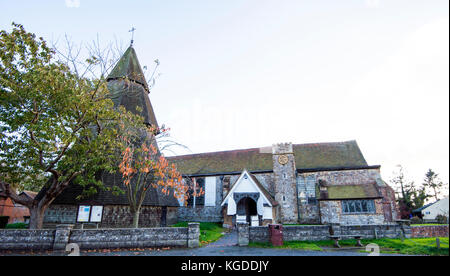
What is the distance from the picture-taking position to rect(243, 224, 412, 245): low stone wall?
1264 cm

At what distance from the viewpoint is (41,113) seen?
481 inches

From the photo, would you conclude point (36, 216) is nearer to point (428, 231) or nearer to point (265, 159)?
point (265, 159)

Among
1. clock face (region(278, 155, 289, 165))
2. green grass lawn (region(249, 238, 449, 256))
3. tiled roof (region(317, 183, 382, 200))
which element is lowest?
green grass lawn (region(249, 238, 449, 256))

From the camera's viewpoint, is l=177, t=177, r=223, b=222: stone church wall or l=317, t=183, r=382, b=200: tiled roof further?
l=177, t=177, r=223, b=222: stone church wall

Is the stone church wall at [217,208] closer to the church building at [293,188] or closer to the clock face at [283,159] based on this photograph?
the church building at [293,188]

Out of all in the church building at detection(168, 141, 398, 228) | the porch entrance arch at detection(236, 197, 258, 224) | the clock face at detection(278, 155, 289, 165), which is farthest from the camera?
the clock face at detection(278, 155, 289, 165)

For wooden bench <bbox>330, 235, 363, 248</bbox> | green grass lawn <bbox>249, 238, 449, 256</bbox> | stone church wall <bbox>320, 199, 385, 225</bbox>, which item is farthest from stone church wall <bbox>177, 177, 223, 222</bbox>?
wooden bench <bbox>330, 235, 363, 248</bbox>

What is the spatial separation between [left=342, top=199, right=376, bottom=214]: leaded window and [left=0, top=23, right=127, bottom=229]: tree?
20.5m

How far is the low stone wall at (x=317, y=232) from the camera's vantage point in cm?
1264

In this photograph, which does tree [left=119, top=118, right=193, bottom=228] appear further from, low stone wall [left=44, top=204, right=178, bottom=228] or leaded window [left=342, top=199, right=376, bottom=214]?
leaded window [left=342, top=199, right=376, bottom=214]

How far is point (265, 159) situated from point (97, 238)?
20.2 metres

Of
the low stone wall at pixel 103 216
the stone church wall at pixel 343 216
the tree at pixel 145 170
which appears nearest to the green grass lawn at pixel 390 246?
the tree at pixel 145 170

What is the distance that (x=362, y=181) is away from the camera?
2319 cm
